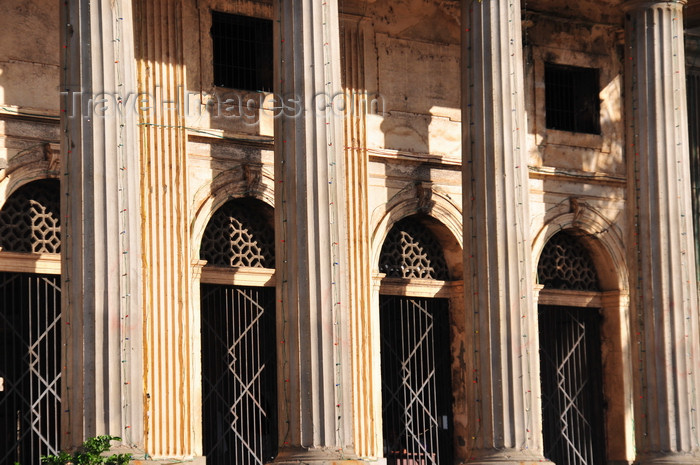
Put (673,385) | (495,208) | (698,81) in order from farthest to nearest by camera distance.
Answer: (698,81), (673,385), (495,208)

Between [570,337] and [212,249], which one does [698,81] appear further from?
[212,249]

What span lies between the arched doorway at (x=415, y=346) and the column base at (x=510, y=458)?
2.71m

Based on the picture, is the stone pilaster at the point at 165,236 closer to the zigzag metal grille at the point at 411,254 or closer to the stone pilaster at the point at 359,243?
the stone pilaster at the point at 359,243

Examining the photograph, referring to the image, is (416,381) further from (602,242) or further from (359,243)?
(602,242)

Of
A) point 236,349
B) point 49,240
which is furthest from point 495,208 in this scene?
point 49,240

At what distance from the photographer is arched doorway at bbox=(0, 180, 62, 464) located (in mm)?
19531

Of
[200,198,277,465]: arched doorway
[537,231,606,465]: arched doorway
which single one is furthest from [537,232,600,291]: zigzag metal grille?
[200,198,277,465]: arched doorway

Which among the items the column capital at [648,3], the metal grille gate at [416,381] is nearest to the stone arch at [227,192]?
the metal grille gate at [416,381]

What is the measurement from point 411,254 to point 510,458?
4431mm

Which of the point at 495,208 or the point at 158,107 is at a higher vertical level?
the point at 158,107

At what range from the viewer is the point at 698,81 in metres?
26.0

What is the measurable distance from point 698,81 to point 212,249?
31.7 feet

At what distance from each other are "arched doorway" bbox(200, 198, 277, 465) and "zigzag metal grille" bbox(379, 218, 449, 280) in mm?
2118

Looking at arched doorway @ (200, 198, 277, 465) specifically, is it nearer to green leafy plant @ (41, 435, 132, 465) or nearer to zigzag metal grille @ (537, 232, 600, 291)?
green leafy plant @ (41, 435, 132, 465)
